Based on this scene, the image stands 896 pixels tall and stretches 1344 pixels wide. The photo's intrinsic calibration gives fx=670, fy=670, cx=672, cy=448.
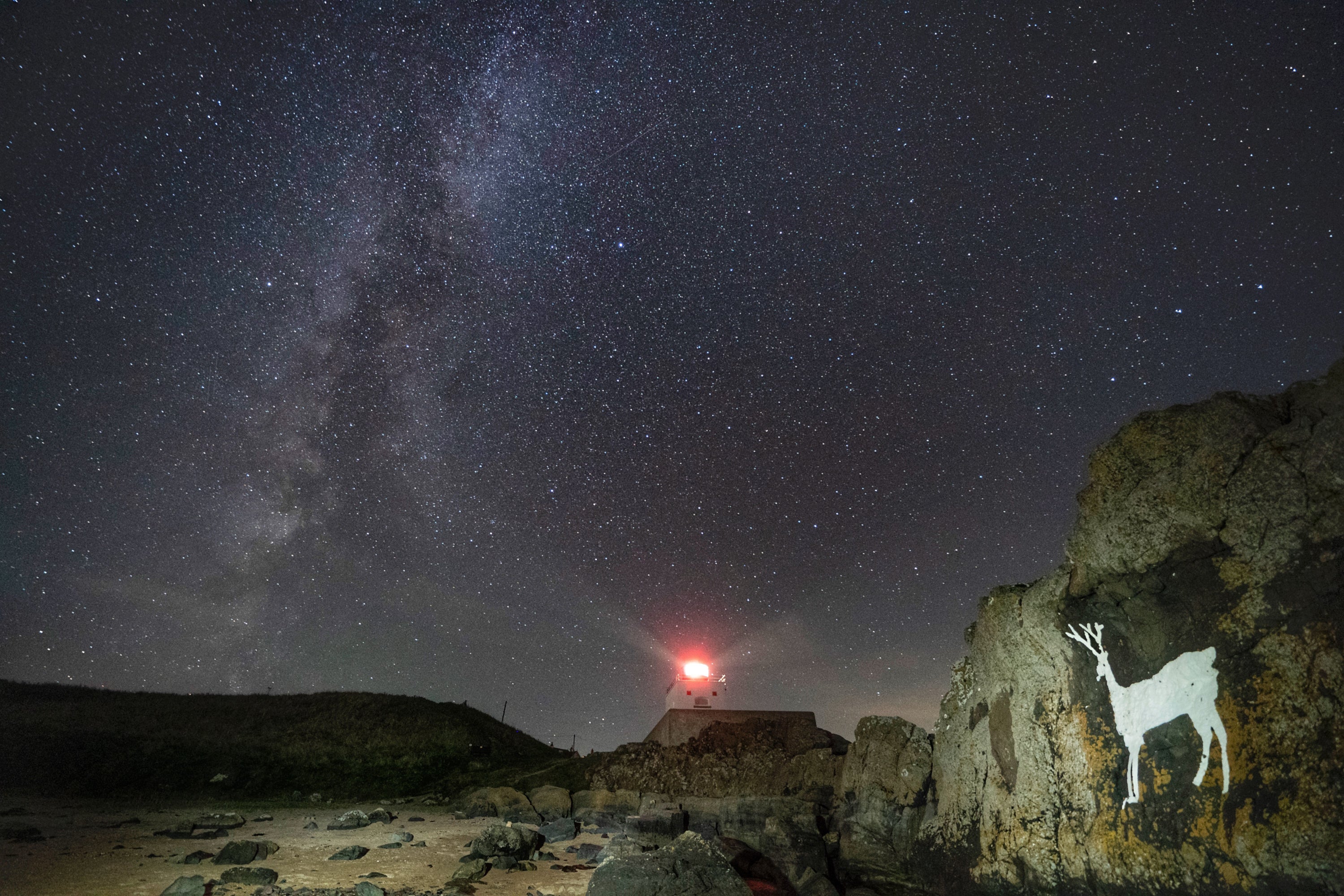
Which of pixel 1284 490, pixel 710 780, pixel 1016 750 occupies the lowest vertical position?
pixel 710 780

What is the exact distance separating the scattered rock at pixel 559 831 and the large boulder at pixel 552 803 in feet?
6.38

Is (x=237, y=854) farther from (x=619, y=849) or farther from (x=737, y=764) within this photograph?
(x=737, y=764)

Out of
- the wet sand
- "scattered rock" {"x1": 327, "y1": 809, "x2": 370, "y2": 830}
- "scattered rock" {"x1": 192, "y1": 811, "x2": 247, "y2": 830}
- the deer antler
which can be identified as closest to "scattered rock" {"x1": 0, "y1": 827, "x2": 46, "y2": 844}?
the wet sand

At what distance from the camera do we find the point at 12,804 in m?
20.8

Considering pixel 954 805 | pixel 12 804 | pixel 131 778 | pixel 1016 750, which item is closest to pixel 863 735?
pixel 954 805

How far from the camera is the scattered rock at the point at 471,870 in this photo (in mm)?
11609

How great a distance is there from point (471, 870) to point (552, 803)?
354 inches

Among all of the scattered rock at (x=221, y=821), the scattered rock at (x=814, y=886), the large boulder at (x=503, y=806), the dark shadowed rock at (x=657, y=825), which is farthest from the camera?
the large boulder at (x=503, y=806)

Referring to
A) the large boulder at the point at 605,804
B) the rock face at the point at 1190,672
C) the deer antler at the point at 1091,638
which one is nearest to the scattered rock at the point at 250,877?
the large boulder at the point at 605,804

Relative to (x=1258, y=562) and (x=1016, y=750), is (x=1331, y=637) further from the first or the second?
(x=1016, y=750)

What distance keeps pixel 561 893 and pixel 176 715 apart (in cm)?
3358

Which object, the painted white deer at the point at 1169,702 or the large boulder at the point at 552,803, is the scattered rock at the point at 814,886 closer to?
the painted white deer at the point at 1169,702

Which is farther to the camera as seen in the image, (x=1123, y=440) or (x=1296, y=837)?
(x=1123, y=440)

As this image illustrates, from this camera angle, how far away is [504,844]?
13359mm
